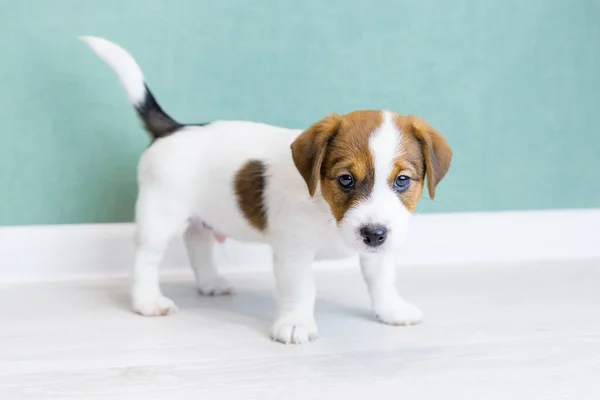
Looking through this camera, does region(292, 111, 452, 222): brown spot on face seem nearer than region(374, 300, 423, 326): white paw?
Yes

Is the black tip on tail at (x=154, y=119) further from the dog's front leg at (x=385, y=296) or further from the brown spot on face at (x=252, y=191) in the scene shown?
the dog's front leg at (x=385, y=296)

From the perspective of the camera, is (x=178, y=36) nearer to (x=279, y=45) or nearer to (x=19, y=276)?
(x=279, y=45)

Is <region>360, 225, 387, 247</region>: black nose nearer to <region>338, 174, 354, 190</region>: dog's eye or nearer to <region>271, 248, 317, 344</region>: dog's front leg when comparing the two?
<region>338, 174, 354, 190</region>: dog's eye

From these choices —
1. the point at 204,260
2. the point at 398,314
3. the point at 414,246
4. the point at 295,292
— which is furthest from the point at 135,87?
the point at 414,246

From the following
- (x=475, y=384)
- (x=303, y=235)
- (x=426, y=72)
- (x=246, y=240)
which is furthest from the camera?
(x=426, y=72)

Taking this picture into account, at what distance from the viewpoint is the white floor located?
159 centimetres

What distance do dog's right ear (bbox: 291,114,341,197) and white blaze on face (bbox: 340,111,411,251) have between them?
0.12 metres

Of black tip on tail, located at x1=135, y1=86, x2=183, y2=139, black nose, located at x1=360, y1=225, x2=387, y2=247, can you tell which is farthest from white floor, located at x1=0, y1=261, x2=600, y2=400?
black tip on tail, located at x1=135, y1=86, x2=183, y2=139

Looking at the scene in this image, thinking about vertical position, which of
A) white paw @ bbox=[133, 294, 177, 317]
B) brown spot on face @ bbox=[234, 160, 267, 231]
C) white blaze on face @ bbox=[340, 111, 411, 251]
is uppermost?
white blaze on face @ bbox=[340, 111, 411, 251]

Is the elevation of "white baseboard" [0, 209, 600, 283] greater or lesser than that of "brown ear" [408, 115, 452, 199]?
lesser

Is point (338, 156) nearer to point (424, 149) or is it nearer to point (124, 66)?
point (424, 149)

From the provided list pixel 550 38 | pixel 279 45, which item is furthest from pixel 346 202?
pixel 550 38

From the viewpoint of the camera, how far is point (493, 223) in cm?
296

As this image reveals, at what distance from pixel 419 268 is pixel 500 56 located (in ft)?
3.02
